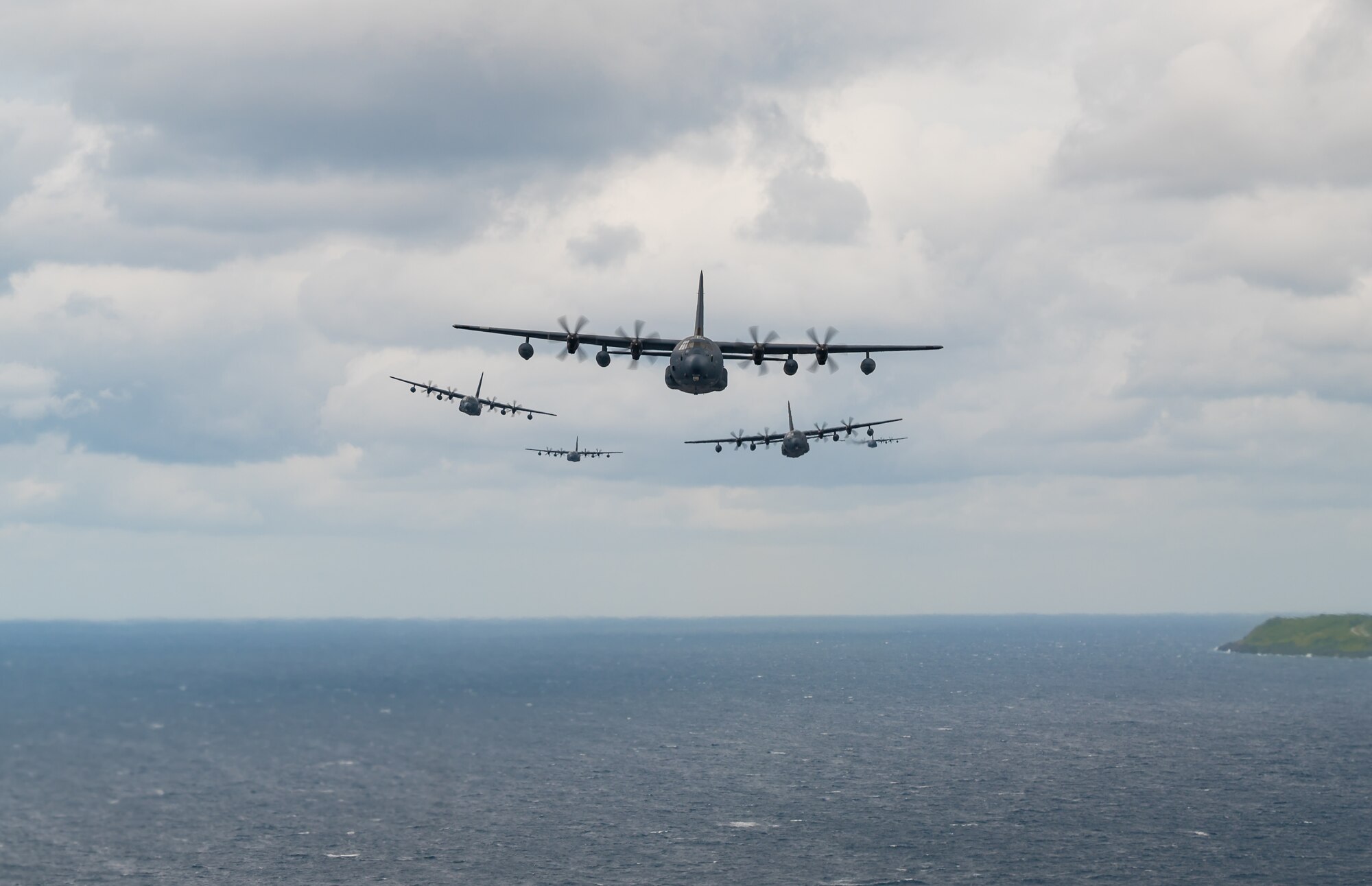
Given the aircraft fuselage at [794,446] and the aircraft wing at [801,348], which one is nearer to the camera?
the aircraft wing at [801,348]

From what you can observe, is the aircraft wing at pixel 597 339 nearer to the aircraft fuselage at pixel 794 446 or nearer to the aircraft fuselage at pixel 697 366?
the aircraft fuselage at pixel 697 366

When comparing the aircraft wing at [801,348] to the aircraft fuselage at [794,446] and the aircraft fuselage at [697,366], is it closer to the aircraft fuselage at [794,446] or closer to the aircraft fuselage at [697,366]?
the aircraft fuselage at [697,366]

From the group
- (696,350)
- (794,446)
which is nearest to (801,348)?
(696,350)

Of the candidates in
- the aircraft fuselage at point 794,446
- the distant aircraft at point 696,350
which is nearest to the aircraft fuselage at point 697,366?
the distant aircraft at point 696,350

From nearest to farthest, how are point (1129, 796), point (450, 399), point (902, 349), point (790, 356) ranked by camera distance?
point (902, 349) < point (790, 356) < point (450, 399) < point (1129, 796)

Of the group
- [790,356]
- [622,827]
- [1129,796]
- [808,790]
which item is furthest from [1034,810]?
[790,356]

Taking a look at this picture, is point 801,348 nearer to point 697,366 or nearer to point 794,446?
point 697,366

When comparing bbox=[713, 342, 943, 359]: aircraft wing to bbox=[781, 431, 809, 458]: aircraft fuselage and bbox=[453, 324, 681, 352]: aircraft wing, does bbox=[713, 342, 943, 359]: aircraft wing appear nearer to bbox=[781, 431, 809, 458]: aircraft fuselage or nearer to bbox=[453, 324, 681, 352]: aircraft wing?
bbox=[453, 324, 681, 352]: aircraft wing

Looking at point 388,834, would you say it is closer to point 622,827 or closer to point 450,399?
point 622,827
